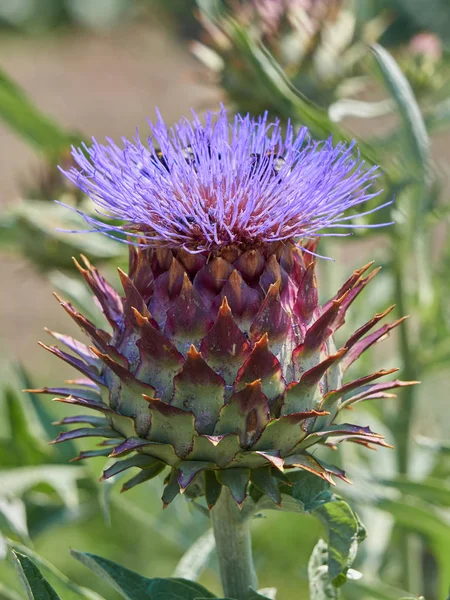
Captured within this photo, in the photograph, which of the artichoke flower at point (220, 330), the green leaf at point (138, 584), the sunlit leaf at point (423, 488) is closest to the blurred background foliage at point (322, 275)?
the sunlit leaf at point (423, 488)

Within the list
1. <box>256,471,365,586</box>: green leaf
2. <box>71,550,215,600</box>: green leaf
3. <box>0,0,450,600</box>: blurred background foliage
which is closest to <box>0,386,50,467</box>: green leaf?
<box>0,0,450,600</box>: blurred background foliage

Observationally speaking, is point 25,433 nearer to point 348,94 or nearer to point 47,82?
point 348,94

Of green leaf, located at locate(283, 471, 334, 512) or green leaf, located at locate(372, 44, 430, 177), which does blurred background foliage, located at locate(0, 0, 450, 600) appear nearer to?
green leaf, located at locate(372, 44, 430, 177)

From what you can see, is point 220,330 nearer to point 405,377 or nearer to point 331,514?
point 331,514

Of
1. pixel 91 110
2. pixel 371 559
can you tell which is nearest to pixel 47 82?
pixel 91 110

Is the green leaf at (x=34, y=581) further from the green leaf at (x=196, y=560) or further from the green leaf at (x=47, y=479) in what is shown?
the green leaf at (x=47, y=479)

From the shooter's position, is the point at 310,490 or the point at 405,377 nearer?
the point at 310,490

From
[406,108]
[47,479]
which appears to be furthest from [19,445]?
[406,108]

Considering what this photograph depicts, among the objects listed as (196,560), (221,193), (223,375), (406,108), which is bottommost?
(196,560)
